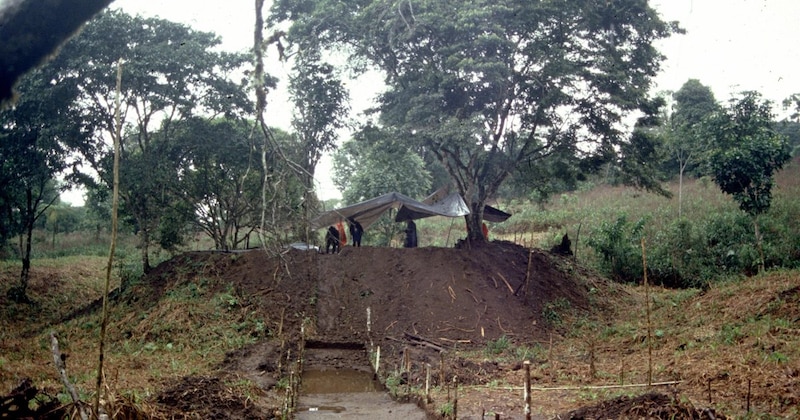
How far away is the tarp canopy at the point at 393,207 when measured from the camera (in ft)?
53.0

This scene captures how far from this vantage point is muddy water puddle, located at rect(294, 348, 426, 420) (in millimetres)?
8750

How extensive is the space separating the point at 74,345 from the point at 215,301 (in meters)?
3.07

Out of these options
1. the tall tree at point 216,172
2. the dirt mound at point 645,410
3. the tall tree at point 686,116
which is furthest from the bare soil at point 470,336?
the tall tree at point 686,116

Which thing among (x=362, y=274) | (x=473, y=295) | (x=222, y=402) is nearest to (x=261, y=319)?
(x=362, y=274)

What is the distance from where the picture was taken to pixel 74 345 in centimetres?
1216

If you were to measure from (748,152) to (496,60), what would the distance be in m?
7.35

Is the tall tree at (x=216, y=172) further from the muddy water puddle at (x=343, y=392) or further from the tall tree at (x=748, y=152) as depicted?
the tall tree at (x=748, y=152)

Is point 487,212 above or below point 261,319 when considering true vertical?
above

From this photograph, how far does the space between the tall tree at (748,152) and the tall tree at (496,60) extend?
2.85 meters

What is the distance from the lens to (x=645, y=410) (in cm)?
580

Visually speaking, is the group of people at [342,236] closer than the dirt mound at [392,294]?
No

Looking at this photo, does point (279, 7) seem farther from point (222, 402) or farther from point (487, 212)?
point (222, 402)

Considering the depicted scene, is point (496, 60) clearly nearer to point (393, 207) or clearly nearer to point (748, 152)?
point (393, 207)

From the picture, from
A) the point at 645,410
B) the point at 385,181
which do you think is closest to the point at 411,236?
the point at 385,181
